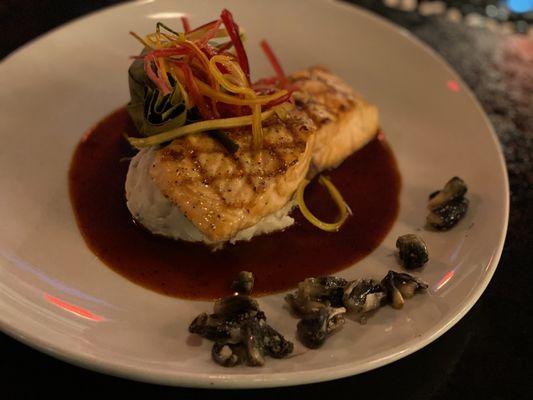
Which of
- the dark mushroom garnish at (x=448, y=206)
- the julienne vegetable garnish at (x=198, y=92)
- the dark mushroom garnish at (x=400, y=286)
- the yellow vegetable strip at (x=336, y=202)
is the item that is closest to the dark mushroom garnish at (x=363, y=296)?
the dark mushroom garnish at (x=400, y=286)

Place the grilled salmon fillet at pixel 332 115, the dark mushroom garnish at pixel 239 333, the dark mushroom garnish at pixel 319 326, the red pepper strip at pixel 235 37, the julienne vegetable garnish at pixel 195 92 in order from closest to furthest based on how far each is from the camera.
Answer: the dark mushroom garnish at pixel 239 333, the dark mushroom garnish at pixel 319 326, the julienne vegetable garnish at pixel 195 92, the red pepper strip at pixel 235 37, the grilled salmon fillet at pixel 332 115

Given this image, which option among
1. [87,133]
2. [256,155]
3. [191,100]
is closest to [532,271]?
[256,155]

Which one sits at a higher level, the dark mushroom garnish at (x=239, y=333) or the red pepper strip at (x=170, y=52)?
the red pepper strip at (x=170, y=52)

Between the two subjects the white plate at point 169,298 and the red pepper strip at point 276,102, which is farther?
the red pepper strip at point 276,102

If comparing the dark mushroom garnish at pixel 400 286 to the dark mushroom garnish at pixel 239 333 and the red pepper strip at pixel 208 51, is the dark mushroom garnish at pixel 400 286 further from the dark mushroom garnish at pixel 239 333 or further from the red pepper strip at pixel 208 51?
the red pepper strip at pixel 208 51

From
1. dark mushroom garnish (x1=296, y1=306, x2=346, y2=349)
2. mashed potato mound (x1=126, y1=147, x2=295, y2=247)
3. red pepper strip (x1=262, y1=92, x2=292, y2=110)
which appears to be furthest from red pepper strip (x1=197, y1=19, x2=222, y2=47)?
dark mushroom garnish (x1=296, y1=306, x2=346, y2=349)

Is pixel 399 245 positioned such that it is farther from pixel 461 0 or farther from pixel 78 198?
pixel 461 0

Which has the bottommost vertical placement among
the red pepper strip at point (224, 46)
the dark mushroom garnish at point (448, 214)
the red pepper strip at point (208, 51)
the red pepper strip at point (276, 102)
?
the dark mushroom garnish at point (448, 214)

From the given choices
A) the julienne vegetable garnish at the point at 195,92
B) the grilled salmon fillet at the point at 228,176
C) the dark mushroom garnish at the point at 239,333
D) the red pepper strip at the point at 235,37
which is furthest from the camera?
the red pepper strip at the point at 235,37
